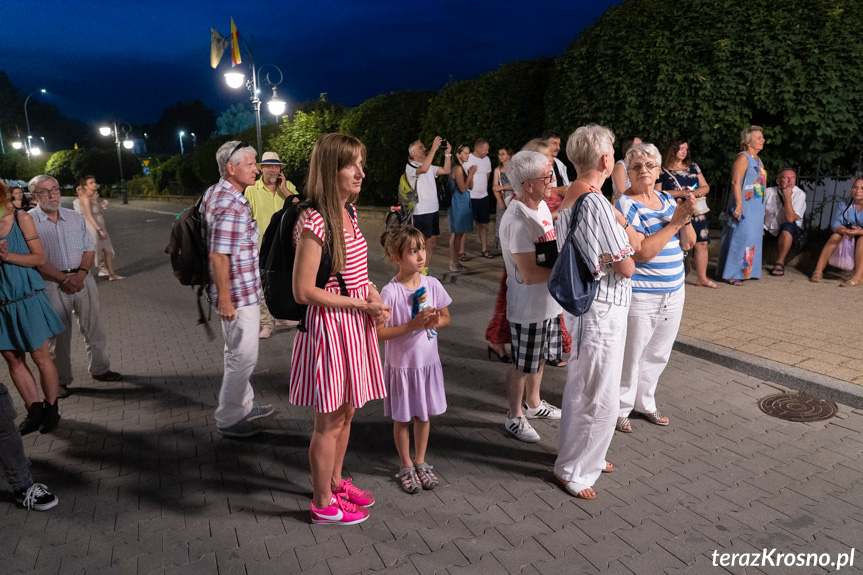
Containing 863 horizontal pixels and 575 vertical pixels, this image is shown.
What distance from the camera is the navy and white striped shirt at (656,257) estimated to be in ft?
13.0

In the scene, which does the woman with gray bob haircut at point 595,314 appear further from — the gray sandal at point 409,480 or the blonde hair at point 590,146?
the gray sandal at point 409,480

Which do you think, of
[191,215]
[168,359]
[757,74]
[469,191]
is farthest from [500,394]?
[757,74]

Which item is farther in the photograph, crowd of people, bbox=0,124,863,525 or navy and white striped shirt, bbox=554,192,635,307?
navy and white striped shirt, bbox=554,192,635,307

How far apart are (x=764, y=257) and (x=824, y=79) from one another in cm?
265

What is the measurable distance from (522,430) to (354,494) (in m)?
1.37

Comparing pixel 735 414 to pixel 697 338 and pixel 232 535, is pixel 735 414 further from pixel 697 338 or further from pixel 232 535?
pixel 232 535

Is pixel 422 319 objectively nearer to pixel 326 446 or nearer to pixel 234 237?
pixel 326 446

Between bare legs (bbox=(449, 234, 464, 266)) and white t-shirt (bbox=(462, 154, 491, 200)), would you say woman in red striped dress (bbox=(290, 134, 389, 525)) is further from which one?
white t-shirt (bbox=(462, 154, 491, 200))

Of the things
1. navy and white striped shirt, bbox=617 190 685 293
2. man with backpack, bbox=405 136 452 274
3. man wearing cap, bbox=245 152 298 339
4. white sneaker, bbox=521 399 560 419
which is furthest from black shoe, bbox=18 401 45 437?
man with backpack, bbox=405 136 452 274

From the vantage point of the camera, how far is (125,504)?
3537 millimetres

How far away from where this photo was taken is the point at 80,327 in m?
5.48

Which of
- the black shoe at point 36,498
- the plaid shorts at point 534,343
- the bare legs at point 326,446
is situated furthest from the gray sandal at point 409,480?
the black shoe at point 36,498

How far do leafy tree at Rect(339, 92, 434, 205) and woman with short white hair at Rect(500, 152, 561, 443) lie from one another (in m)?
13.7

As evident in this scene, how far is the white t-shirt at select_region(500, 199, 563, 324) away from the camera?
3.74 metres
